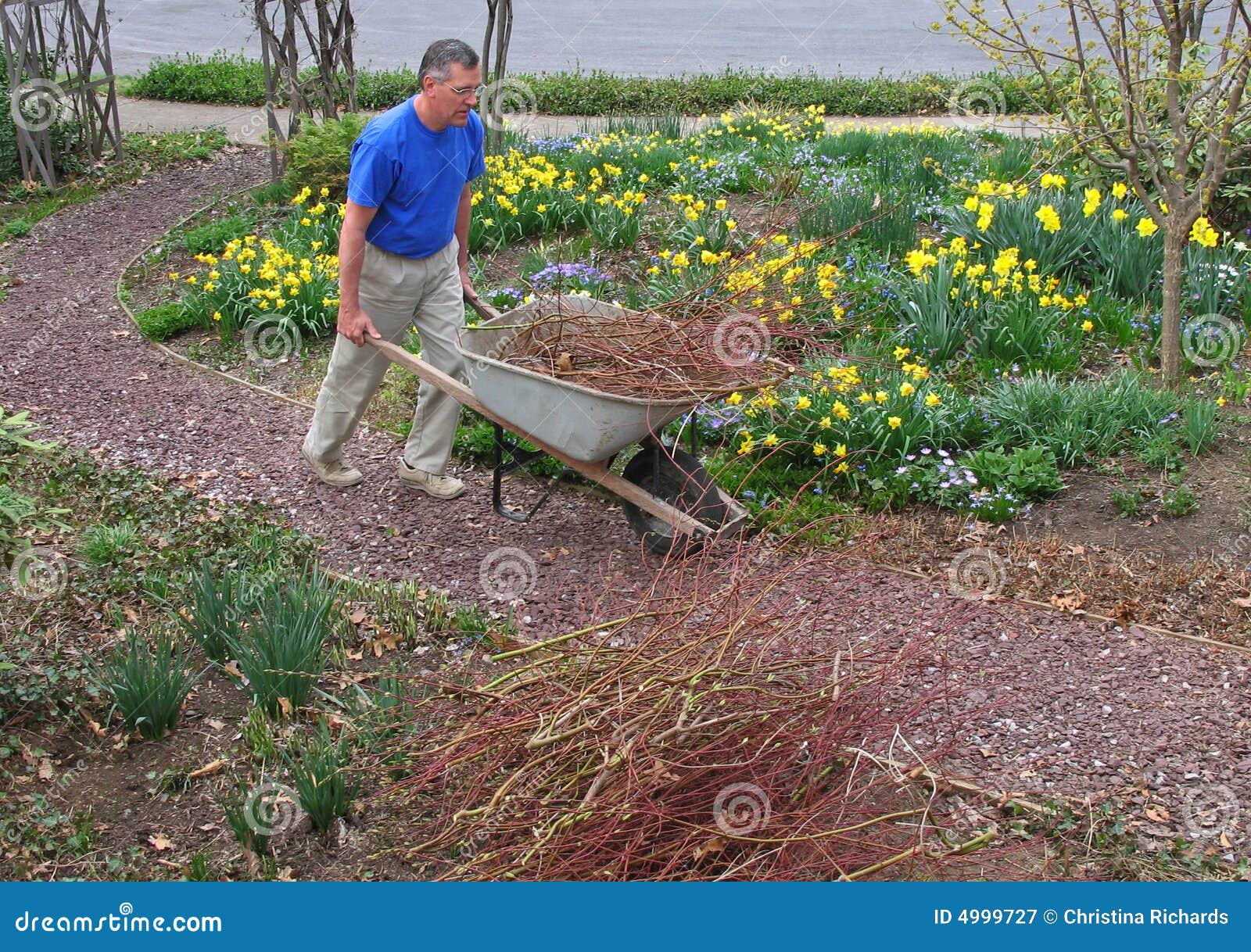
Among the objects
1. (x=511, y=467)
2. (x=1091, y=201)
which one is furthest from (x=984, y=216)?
(x=511, y=467)

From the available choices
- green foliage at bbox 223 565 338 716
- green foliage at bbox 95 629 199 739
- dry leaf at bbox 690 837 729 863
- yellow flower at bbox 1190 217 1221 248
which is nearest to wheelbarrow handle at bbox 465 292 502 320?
green foliage at bbox 223 565 338 716

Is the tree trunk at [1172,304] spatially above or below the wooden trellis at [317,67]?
below

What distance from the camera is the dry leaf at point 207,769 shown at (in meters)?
3.43

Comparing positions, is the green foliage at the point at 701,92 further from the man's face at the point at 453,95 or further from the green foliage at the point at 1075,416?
the man's face at the point at 453,95

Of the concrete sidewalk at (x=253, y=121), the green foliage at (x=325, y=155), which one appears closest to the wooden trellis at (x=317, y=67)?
the green foliage at (x=325, y=155)

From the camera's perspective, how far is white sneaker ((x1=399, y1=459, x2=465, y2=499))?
5.23 m

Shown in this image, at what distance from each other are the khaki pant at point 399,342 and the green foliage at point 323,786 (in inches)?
79.8

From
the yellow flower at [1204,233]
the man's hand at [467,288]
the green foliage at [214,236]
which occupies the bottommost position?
the green foliage at [214,236]

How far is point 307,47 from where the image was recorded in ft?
45.8

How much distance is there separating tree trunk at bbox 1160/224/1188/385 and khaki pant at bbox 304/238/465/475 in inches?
118

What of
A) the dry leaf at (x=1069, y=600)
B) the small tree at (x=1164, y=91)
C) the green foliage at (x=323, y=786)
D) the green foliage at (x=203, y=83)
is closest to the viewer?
the green foliage at (x=323, y=786)

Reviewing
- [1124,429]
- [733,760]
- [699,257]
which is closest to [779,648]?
[733,760]

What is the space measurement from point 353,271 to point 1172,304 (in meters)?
3.46

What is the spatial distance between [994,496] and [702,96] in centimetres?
711
